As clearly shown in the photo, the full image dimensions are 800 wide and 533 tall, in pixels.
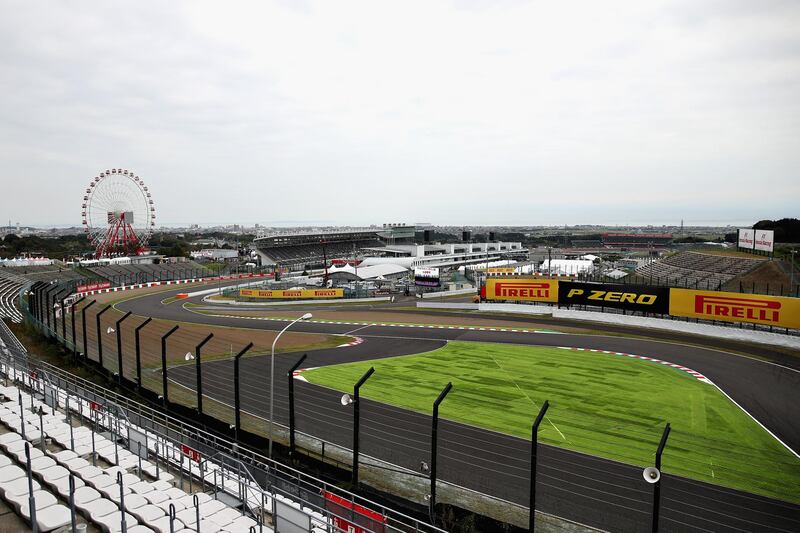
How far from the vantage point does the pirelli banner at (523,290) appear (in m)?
47.0

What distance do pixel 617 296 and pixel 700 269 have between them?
30.3 meters

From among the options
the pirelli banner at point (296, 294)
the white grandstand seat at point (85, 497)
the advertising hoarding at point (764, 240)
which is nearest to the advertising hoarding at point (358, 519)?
the white grandstand seat at point (85, 497)

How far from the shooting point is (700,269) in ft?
209

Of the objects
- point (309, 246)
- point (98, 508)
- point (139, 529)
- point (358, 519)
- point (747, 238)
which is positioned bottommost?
point (358, 519)

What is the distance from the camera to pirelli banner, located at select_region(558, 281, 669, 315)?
130 ft

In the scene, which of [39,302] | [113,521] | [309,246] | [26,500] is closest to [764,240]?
[113,521]

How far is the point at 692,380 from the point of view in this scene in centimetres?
2556

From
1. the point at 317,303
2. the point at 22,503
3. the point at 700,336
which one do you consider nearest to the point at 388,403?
the point at 22,503

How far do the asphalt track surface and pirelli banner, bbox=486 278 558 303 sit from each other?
1418 cm

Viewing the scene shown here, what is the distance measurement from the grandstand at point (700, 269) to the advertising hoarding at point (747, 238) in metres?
2.81

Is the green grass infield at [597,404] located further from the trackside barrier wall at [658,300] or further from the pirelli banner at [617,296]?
the pirelli banner at [617,296]

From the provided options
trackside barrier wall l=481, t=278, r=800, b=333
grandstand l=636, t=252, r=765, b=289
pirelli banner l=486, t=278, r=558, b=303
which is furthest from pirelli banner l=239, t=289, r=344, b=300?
grandstand l=636, t=252, r=765, b=289

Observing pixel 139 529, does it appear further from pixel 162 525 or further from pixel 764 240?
pixel 764 240

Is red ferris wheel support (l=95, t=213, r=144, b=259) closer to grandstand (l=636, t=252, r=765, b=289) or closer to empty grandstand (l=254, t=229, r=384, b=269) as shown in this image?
empty grandstand (l=254, t=229, r=384, b=269)
